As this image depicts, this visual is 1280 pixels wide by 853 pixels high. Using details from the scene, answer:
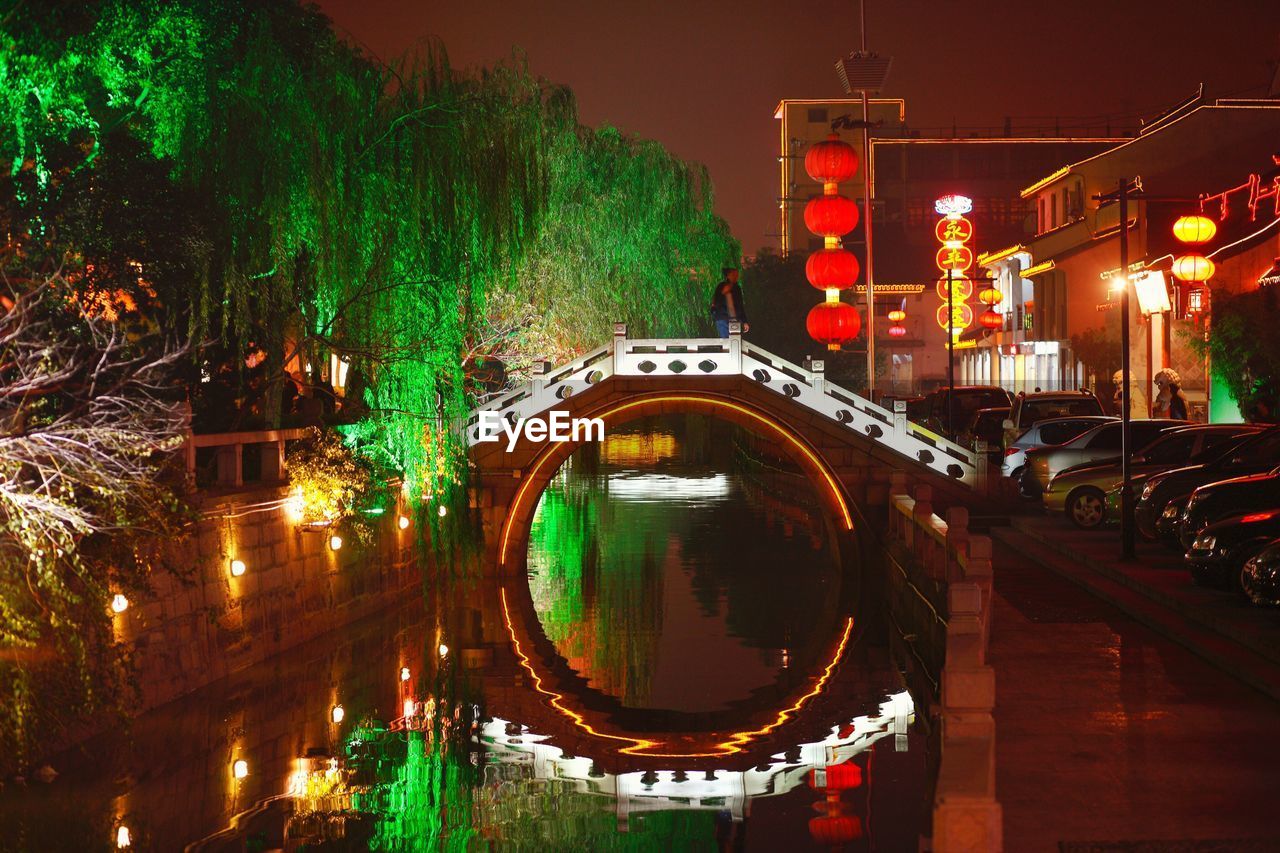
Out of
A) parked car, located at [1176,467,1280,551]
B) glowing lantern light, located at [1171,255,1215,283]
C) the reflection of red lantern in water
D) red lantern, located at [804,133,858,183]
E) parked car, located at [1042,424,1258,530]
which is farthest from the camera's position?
glowing lantern light, located at [1171,255,1215,283]

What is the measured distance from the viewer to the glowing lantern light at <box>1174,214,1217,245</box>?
2989 centimetres

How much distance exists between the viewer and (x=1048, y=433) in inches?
1110

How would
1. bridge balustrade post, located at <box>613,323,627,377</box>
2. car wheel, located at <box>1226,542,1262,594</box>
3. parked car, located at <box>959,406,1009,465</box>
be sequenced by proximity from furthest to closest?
parked car, located at <box>959,406,1009,465</box>
bridge balustrade post, located at <box>613,323,627,377</box>
car wheel, located at <box>1226,542,1262,594</box>

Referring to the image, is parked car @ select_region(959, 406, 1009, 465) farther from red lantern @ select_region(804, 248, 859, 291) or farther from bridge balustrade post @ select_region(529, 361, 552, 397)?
bridge balustrade post @ select_region(529, 361, 552, 397)

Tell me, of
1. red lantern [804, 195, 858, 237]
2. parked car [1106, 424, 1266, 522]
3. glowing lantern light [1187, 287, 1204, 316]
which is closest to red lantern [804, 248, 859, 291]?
red lantern [804, 195, 858, 237]

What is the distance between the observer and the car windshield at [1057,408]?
102 ft

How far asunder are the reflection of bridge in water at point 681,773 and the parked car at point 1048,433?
47.3 ft

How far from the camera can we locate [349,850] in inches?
410

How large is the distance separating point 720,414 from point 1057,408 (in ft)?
30.9

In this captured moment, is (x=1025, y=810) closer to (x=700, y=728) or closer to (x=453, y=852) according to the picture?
(x=453, y=852)

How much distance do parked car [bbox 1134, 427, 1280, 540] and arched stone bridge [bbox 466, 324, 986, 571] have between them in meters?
4.29

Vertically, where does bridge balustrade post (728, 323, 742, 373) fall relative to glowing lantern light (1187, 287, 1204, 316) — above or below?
below

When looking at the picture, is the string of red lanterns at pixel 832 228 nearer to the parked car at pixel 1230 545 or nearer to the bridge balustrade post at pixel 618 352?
the bridge balustrade post at pixel 618 352

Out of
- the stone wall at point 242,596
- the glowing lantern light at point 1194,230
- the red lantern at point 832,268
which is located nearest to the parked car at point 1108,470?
the glowing lantern light at point 1194,230
